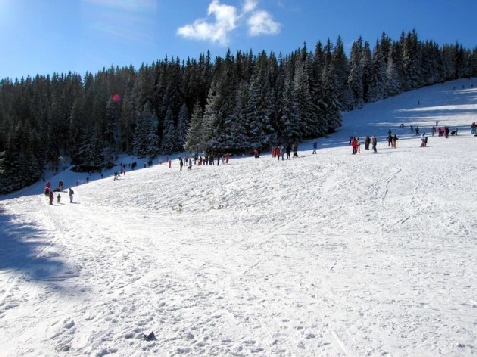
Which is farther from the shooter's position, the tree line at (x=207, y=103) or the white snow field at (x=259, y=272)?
the tree line at (x=207, y=103)

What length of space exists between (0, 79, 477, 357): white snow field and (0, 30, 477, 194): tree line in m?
29.2

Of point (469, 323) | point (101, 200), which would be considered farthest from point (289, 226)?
point (101, 200)

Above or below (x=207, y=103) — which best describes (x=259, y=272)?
below

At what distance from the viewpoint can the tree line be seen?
50750 millimetres

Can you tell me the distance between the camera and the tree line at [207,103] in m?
50.8

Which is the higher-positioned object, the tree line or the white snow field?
the tree line

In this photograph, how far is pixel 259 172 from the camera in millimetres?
27156

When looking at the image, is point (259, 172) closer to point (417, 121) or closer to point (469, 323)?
point (469, 323)

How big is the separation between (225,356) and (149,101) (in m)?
74.9

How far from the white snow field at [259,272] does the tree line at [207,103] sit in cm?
2922

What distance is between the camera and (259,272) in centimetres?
941

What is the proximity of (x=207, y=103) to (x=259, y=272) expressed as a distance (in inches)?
2340

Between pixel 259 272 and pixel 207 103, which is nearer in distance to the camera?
pixel 259 272

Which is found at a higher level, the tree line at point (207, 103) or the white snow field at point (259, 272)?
the tree line at point (207, 103)
